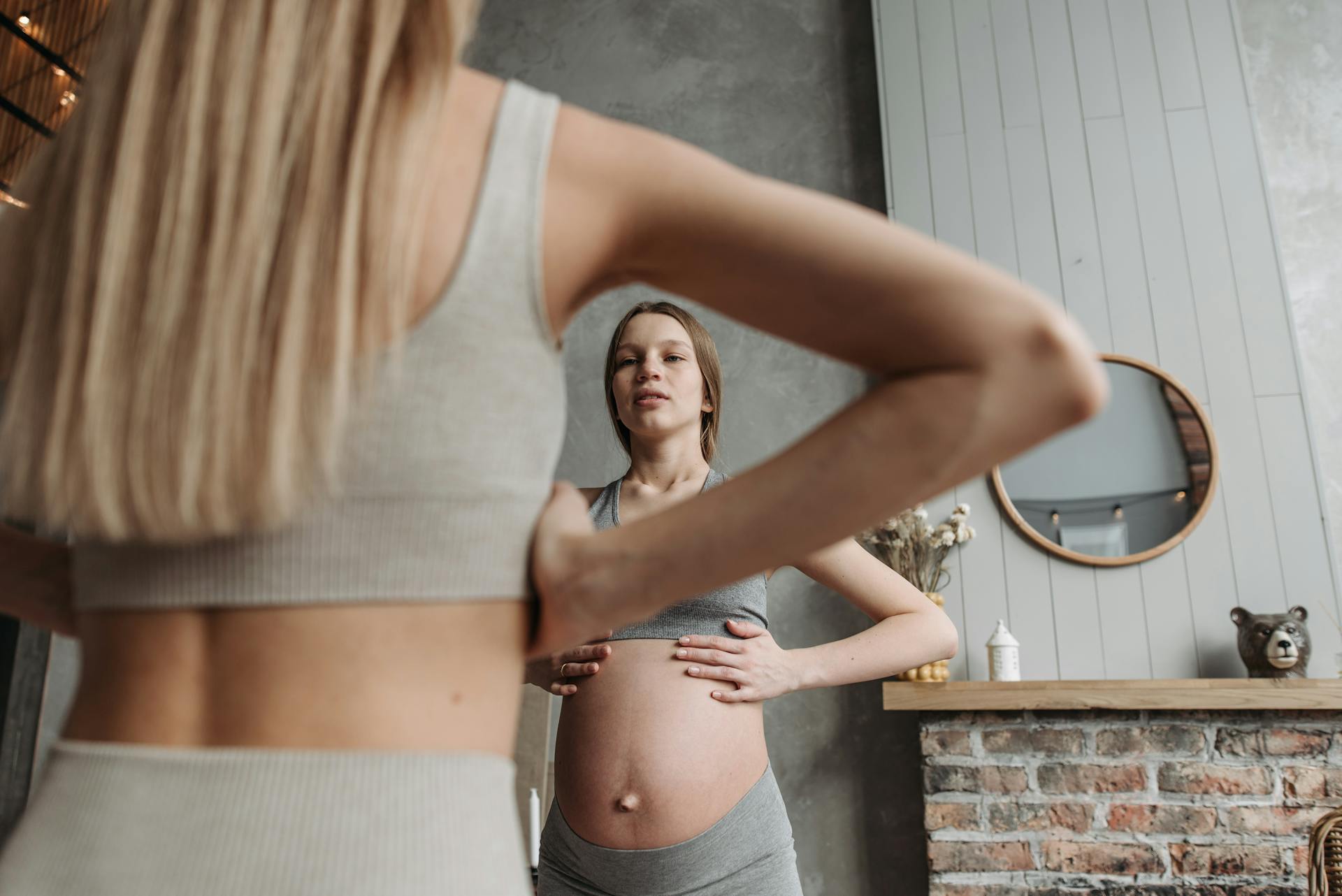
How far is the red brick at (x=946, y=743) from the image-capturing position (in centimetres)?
285

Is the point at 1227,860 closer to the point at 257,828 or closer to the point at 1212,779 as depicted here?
the point at 1212,779

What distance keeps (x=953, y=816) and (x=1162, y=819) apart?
564 mm

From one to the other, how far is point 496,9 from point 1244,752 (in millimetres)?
4073

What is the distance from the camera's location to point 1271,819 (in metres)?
2.61

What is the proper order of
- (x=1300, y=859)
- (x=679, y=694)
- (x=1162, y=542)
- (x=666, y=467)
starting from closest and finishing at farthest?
(x=679, y=694)
(x=666, y=467)
(x=1300, y=859)
(x=1162, y=542)

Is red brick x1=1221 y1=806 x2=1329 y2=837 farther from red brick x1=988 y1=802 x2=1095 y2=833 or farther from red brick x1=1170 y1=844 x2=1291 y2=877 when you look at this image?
red brick x1=988 y1=802 x2=1095 y2=833

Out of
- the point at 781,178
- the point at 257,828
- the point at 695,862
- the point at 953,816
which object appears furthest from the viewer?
the point at 781,178

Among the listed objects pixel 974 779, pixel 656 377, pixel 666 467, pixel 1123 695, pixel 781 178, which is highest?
pixel 781 178

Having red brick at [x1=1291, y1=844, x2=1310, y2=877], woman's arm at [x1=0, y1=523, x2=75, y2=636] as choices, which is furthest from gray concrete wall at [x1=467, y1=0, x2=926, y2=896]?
woman's arm at [x1=0, y1=523, x2=75, y2=636]

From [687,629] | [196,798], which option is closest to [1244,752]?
[687,629]

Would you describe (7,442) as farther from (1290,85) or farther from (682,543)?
(1290,85)

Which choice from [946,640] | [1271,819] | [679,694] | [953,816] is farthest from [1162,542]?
[679,694]

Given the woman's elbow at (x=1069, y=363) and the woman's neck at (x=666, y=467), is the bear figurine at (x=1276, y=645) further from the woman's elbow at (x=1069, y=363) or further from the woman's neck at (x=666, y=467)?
the woman's elbow at (x=1069, y=363)

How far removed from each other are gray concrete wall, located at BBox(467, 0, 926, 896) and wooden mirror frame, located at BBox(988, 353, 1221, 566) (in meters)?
0.63
